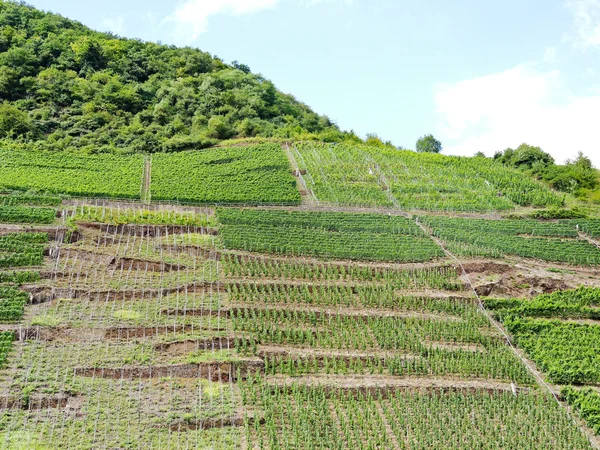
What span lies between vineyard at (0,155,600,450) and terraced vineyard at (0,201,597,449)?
8 cm

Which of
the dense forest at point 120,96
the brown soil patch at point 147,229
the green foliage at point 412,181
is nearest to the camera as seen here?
the brown soil patch at point 147,229

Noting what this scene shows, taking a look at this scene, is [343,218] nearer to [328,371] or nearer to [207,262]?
[207,262]

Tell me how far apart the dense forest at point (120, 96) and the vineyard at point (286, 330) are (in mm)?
13842

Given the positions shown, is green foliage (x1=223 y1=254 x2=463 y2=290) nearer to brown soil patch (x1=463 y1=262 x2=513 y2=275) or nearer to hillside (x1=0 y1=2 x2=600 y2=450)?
hillside (x1=0 y1=2 x2=600 y2=450)

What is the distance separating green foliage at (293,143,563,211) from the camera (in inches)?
2073

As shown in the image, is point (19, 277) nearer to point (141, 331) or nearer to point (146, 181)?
A: point (141, 331)

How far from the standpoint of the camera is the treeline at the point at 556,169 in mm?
59750

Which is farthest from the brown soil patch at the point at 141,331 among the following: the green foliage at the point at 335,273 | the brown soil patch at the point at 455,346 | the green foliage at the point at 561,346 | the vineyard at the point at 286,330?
the green foliage at the point at 561,346

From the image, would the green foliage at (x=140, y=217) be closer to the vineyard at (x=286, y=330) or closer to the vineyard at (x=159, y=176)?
the vineyard at (x=286, y=330)

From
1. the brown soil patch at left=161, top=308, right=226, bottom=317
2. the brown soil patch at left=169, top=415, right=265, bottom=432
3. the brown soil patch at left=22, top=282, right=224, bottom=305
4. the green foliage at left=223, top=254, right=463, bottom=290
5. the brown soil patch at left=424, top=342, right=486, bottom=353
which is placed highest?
the green foliage at left=223, top=254, right=463, bottom=290

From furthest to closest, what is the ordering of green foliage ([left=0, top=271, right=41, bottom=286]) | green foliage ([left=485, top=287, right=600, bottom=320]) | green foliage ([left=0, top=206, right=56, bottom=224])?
1. green foliage ([left=0, top=206, right=56, bottom=224])
2. green foliage ([left=485, top=287, right=600, bottom=320])
3. green foliage ([left=0, top=271, right=41, bottom=286])

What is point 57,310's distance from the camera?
112ft

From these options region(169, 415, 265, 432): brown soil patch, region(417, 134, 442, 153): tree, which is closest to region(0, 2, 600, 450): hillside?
region(169, 415, 265, 432): brown soil patch

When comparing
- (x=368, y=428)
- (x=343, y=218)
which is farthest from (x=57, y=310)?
(x=343, y=218)
